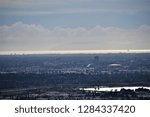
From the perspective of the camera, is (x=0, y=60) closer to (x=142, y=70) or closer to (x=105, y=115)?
(x=142, y=70)

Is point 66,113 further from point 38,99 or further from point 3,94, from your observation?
point 3,94

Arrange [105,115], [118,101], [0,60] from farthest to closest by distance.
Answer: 1. [0,60]
2. [118,101]
3. [105,115]

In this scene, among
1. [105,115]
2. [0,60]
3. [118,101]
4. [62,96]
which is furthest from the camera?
[0,60]

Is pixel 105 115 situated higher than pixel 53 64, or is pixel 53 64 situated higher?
pixel 53 64

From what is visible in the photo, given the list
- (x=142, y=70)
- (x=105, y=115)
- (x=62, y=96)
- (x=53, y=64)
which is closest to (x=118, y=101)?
(x=105, y=115)

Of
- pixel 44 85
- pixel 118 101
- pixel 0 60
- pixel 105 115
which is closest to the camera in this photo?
pixel 105 115

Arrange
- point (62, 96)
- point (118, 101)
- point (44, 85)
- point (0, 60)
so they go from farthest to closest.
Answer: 1. point (0, 60)
2. point (44, 85)
3. point (62, 96)
4. point (118, 101)

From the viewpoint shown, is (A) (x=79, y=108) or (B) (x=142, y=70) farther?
(B) (x=142, y=70)

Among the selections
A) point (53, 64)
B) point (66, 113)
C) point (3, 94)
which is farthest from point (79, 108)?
point (53, 64)

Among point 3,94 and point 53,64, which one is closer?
point 3,94
